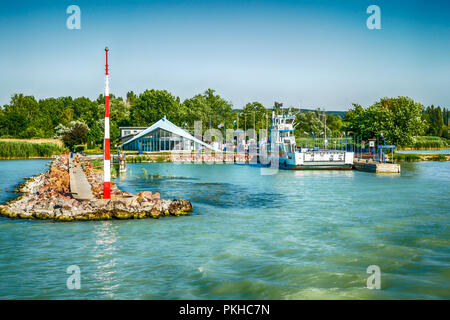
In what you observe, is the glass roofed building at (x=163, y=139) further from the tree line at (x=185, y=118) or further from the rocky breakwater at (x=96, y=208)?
the rocky breakwater at (x=96, y=208)

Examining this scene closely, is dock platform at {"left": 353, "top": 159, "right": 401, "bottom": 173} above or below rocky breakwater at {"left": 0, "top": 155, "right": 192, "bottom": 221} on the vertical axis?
above

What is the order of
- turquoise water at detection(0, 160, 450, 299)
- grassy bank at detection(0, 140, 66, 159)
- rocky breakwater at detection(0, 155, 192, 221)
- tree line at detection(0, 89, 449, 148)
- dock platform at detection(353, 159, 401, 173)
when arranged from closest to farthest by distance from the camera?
turquoise water at detection(0, 160, 450, 299) < rocky breakwater at detection(0, 155, 192, 221) < dock platform at detection(353, 159, 401, 173) < grassy bank at detection(0, 140, 66, 159) < tree line at detection(0, 89, 449, 148)

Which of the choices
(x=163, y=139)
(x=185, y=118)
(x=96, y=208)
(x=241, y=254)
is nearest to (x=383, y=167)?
(x=96, y=208)

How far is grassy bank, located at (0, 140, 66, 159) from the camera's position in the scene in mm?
70312

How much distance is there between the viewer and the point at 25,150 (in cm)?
7250

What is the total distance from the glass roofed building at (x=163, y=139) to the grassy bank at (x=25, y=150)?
50.0 feet

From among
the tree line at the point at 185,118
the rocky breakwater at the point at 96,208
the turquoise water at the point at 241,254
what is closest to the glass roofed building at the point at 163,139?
the tree line at the point at 185,118

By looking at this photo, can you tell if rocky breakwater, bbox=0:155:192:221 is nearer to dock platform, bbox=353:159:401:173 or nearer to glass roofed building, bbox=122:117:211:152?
dock platform, bbox=353:159:401:173

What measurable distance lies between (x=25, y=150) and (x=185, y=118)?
60.2 m

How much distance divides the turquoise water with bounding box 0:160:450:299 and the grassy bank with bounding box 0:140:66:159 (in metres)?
58.0

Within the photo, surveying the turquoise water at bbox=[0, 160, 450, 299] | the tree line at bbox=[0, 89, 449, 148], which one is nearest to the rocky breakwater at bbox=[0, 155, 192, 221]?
the turquoise water at bbox=[0, 160, 450, 299]

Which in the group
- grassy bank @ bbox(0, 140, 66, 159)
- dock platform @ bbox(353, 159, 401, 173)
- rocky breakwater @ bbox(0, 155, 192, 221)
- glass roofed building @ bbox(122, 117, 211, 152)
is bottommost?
rocky breakwater @ bbox(0, 155, 192, 221)
